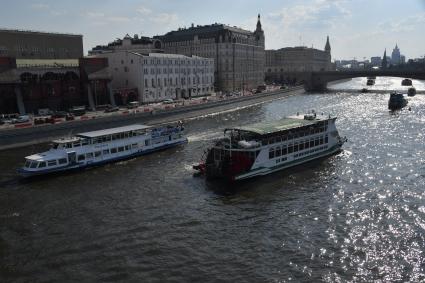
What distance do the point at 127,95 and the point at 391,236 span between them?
81.5 metres

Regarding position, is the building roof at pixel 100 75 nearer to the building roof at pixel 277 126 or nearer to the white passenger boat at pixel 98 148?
the white passenger boat at pixel 98 148

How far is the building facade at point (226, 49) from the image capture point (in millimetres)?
156500

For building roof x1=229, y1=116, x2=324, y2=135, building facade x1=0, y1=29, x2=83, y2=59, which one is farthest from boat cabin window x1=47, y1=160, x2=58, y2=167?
building facade x1=0, y1=29, x2=83, y2=59

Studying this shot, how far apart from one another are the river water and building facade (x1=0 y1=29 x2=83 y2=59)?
5903cm

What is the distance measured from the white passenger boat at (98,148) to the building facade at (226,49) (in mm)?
96409

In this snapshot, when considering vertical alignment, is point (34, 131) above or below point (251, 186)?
above

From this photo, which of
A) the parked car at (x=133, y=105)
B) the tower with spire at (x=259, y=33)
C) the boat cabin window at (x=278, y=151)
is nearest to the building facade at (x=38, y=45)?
the parked car at (x=133, y=105)

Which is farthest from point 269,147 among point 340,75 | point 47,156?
point 340,75

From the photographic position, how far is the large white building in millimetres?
105812

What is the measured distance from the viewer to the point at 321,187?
1726 inches

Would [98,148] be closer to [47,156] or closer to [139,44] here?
[47,156]

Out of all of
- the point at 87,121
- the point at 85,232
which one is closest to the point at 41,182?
the point at 85,232

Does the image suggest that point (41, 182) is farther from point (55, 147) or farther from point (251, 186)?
point (251, 186)

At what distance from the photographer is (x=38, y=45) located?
11156 cm
